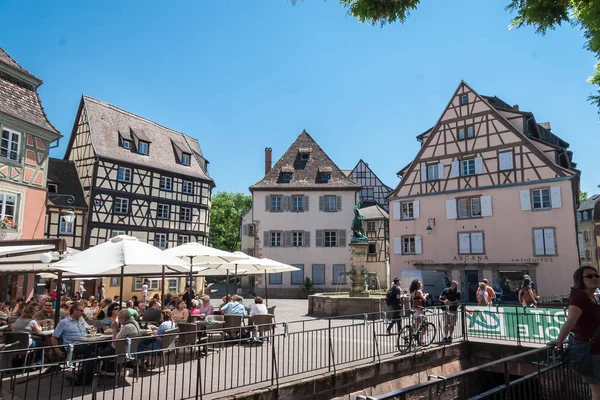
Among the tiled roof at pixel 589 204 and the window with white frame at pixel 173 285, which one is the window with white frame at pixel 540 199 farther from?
the tiled roof at pixel 589 204

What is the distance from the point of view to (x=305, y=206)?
3594 cm

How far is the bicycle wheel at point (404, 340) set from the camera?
10.0 m

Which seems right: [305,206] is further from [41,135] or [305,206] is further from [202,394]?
[202,394]

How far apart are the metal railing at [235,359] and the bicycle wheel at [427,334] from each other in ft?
0.52

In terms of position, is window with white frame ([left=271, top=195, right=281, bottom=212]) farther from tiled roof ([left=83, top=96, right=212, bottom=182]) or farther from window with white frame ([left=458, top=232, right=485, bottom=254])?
window with white frame ([left=458, top=232, right=485, bottom=254])

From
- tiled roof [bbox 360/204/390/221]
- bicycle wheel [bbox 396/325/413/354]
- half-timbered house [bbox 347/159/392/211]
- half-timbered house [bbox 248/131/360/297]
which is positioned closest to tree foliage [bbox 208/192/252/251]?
half-timbered house [bbox 347/159/392/211]

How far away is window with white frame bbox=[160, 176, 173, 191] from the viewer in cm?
3228

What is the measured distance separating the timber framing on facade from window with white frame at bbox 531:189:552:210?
23503 mm

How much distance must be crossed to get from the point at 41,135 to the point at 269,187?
60.7 feet

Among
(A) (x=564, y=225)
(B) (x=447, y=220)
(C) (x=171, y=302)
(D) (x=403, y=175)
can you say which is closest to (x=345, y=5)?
(C) (x=171, y=302)

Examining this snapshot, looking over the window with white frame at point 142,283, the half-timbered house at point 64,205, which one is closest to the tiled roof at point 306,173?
the window with white frame at point 142,283

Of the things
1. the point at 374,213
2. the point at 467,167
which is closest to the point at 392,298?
the point at 467,167

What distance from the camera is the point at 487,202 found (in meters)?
28.0

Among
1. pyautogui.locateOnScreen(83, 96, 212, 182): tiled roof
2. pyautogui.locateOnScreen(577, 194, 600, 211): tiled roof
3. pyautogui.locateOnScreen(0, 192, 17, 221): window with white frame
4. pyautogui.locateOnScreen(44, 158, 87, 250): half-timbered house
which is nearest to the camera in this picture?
pyautogui.locateOnScreen(0, 192, 17, 221): window with white frame
